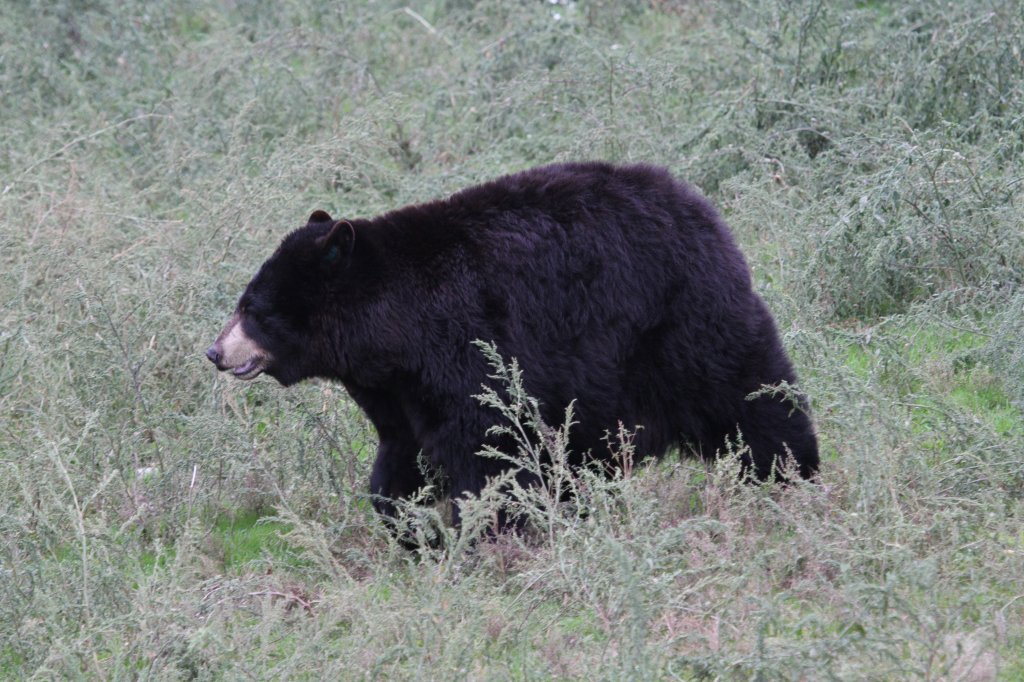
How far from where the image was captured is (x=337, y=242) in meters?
6.30

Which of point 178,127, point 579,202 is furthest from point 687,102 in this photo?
point 579,202

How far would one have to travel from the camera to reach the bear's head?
6.39 m

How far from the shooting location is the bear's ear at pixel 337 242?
6227 mm

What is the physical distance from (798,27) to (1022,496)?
574 centimetres

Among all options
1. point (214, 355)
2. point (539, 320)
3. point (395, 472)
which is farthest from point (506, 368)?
point (214, 355)

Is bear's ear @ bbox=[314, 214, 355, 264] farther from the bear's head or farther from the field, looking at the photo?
the field

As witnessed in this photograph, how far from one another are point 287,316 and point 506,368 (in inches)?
44.1

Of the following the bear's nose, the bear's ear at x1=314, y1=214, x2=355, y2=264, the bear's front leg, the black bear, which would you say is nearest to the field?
the bear's front leg

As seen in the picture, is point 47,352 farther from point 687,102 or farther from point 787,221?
point 687,102

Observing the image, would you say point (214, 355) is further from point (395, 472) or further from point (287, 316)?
point (395, 472)

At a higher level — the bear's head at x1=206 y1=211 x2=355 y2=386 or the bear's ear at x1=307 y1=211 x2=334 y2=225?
the bear's ear at x1=307 y1=211 x2=334 y2=225

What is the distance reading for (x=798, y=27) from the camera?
10805 millimetres

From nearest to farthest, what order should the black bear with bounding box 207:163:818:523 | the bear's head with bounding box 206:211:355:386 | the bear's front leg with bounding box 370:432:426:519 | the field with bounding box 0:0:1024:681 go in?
the field with bounding box 0:0:1024:681, the black bear with bounding box 207:163:818:523, the bear's head with bounding box 206:211:355:386, the bear's front leg with bounding box 370:432:426:519

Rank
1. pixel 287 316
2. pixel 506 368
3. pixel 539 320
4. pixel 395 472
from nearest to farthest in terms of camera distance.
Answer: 1. pixel 506 368
2. pixel 539 320
3. pixel 287 316
4. pixel 395 472
